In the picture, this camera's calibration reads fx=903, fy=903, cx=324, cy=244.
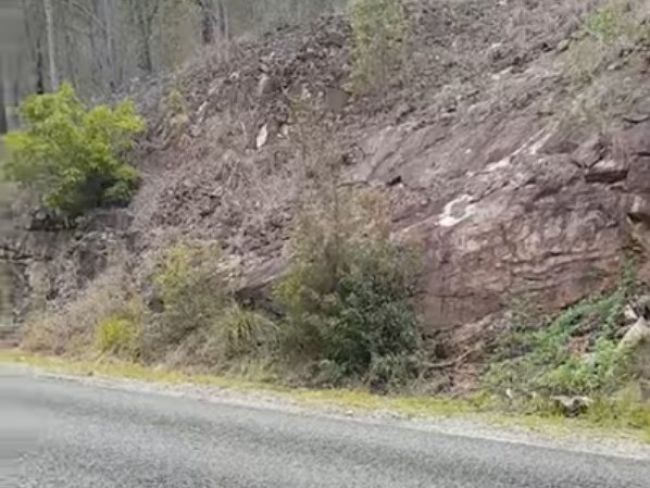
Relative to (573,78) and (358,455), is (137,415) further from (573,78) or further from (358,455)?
(573,78)

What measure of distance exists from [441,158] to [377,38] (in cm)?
445

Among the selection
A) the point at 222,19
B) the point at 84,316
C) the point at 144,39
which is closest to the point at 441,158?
the point at 84,316

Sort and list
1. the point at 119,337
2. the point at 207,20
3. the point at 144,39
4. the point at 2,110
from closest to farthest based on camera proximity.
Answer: the point at 2,110 → the point at 119,337 → the point at 207,20 → the point at 144,39

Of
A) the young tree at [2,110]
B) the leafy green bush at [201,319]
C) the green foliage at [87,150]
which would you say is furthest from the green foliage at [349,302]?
the young tree at [2,110]

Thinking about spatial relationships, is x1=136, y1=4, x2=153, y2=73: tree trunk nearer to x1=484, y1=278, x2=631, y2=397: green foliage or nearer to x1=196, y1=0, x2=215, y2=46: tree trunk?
x1=196, y1=0, x2=215, y2=46: tree trunk

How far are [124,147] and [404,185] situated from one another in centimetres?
827

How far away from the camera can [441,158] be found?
13289mm

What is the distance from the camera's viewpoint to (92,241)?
17.9 metres

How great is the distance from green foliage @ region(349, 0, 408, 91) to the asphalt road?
10159mm

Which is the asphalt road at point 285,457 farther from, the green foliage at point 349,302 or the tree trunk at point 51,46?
the tree trunk at point 51,46

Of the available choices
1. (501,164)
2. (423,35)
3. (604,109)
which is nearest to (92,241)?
(423,35)

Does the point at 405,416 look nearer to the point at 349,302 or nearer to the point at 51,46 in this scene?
the point at 349,302

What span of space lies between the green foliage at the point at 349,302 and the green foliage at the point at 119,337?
3310mm

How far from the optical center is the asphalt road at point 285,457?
208 inches
